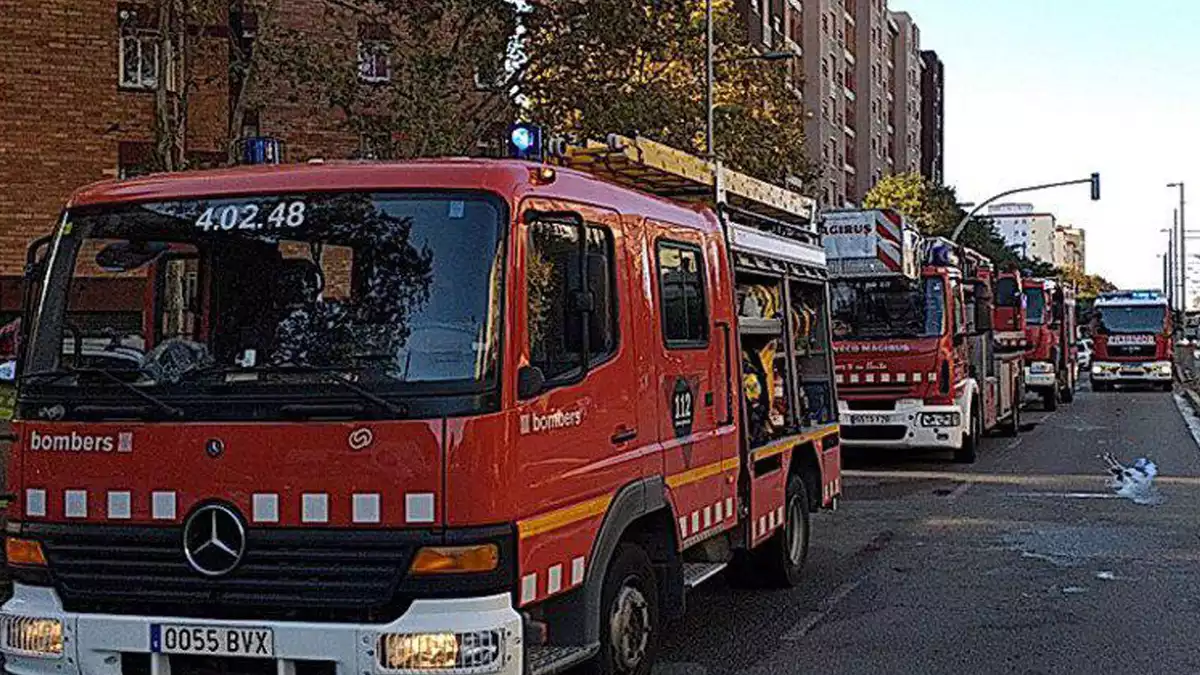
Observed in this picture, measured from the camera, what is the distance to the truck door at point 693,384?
24.2 ft

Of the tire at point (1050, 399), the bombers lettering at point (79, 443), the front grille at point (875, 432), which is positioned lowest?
the tire at point (1050, 399)

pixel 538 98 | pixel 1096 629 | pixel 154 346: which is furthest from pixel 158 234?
pixel 538 98

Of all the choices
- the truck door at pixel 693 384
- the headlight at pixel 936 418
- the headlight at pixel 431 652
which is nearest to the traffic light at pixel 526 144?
the truck door at pixel 693 384

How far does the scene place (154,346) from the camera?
593cm

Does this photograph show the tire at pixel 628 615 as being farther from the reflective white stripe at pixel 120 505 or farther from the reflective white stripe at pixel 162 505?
the reflective white stripe at pixel 120 505

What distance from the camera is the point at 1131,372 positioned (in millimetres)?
41656

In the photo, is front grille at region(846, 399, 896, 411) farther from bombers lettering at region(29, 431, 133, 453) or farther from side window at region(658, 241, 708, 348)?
bombers lettering at region(29, 431, 133, 453)

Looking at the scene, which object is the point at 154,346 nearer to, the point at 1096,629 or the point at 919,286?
the point at 1096,629

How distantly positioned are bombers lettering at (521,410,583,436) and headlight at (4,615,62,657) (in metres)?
1.86

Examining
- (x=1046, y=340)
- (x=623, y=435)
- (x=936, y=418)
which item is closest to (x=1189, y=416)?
(x=1046, y=340)

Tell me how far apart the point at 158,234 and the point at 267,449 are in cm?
115

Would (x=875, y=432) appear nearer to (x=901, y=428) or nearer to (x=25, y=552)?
(x=901, y=428)

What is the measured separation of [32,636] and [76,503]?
516 millimetres

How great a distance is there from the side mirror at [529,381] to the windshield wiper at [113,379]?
1230 millimetres
